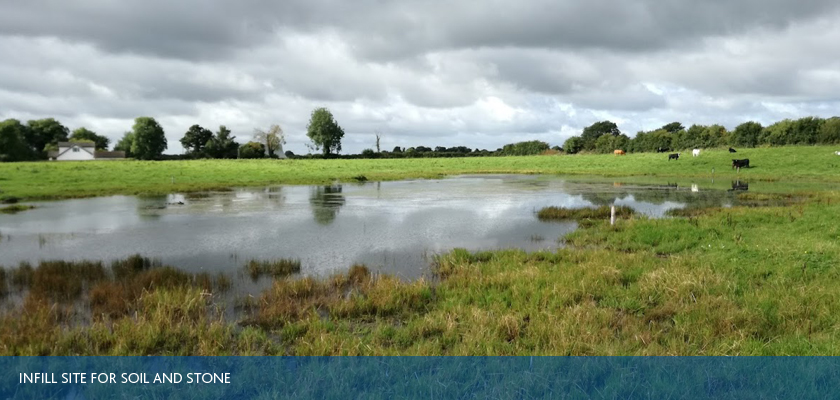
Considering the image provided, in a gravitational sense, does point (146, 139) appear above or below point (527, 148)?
above

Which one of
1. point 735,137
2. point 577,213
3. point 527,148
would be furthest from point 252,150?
point 577,213

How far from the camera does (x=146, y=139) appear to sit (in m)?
119

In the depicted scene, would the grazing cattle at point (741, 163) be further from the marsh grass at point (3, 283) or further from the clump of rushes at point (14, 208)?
the clump of rushes at point (14, 208)

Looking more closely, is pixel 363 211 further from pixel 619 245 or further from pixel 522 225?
pixel 619 245

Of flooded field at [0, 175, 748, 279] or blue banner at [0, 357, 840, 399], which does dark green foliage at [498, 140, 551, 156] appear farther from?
blue banner at [0, 357, 840, 399]

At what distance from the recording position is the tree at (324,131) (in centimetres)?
13338

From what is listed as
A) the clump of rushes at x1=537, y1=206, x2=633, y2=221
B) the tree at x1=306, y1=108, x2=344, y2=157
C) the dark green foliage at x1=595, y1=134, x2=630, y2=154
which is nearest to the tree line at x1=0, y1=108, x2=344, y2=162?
the tree at x1=306, y1=108, x2=344, y2=157

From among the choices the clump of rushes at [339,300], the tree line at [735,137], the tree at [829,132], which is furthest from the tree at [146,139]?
the tree at [829,132]

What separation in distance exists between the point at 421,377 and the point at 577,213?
20.7 meters

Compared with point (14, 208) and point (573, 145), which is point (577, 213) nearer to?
point (14, 208)

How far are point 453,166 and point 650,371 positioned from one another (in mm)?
83499

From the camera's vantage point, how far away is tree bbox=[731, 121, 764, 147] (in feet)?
295

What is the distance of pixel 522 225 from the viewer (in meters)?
22.1

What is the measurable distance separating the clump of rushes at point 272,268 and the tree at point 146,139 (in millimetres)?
120147
